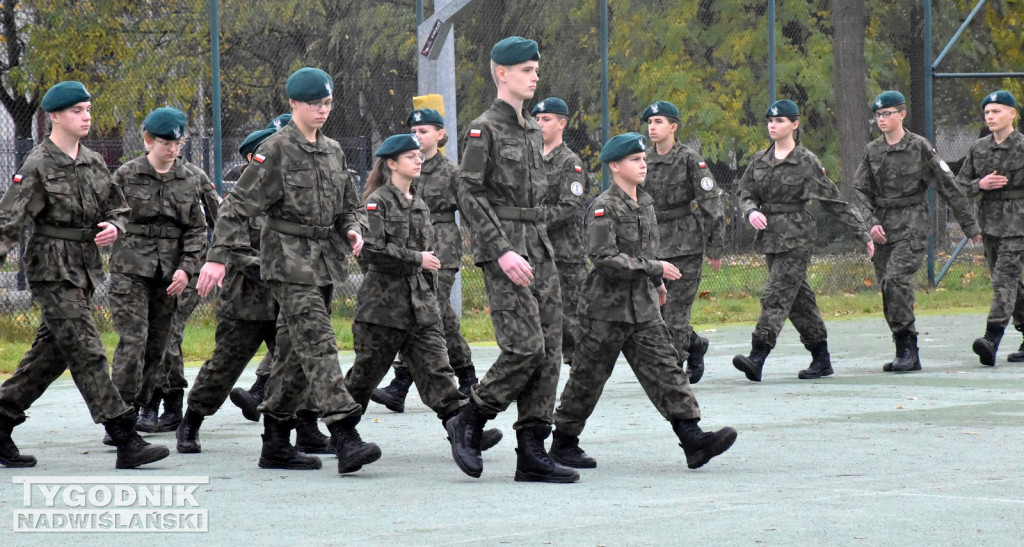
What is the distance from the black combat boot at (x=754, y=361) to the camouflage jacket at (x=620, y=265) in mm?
3820

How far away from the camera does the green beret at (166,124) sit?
877cm

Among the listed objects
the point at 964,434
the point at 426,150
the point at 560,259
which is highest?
the point at 426,150

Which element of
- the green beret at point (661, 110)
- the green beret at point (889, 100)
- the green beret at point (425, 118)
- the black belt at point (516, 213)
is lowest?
the black belt at point (516, 213)

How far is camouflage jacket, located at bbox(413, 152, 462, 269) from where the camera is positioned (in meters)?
10.4

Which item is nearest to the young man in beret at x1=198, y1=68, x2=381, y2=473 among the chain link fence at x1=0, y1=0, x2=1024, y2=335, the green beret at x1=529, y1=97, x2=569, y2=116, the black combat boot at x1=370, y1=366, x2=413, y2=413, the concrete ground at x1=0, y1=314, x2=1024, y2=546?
the concrete ground at x1=0, y1=314, x2=1024, y2=546

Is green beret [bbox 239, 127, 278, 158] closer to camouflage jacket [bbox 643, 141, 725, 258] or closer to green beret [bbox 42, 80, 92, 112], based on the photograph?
green beret [bbox 42, 80, 92, 112]

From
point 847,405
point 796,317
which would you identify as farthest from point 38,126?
point 847,405

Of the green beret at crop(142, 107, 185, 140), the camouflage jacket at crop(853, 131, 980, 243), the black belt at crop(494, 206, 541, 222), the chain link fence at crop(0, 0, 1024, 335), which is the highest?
the chain link fence at crop(0, 0, 1024, 335)

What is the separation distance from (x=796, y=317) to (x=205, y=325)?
6537 millimetres

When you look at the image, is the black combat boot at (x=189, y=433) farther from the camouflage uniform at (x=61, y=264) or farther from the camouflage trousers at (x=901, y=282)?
the camouflage trousers at (x=901, y=282)

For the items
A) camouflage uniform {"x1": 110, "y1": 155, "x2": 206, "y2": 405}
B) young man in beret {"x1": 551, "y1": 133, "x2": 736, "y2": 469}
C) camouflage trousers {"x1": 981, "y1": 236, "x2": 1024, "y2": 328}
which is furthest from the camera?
camouflage trousers {"x1": 981, "y1": 236, "x2": 1024, "y2": 328}

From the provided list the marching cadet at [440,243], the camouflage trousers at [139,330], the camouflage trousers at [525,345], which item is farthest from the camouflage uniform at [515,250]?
the marching cadet at [440,243]

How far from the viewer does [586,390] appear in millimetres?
7574

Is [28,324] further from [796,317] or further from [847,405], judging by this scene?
[847,405]
